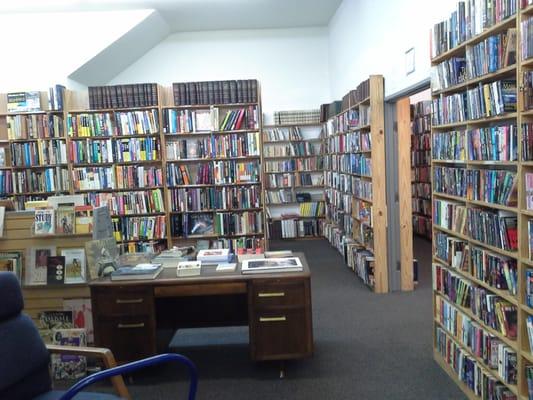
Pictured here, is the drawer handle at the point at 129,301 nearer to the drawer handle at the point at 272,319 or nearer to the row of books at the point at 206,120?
the drawer handle at the point at 272,319

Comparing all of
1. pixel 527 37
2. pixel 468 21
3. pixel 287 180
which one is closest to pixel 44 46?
pixel 287 180

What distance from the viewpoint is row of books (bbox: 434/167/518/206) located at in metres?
2.33

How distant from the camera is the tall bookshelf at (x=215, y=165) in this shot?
6164 mm

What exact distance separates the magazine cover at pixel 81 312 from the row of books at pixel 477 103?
285 cm

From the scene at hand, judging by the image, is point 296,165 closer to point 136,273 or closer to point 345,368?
point 345,368

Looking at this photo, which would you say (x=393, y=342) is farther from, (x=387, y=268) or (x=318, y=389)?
(x=387, y=268)

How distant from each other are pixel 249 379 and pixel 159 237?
340cm

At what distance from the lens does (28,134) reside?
6246mm

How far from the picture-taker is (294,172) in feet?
28.5

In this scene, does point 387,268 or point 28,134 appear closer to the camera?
point 387,268

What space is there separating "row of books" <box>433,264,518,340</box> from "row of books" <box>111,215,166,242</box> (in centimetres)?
396

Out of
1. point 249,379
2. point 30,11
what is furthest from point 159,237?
point 30,11

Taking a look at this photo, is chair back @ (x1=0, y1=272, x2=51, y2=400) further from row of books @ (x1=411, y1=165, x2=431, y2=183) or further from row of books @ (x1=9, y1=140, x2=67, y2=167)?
row of books @ (x1=411, y1=165, x2=431, y2=183)

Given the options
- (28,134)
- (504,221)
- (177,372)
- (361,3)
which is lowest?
(177,372)
